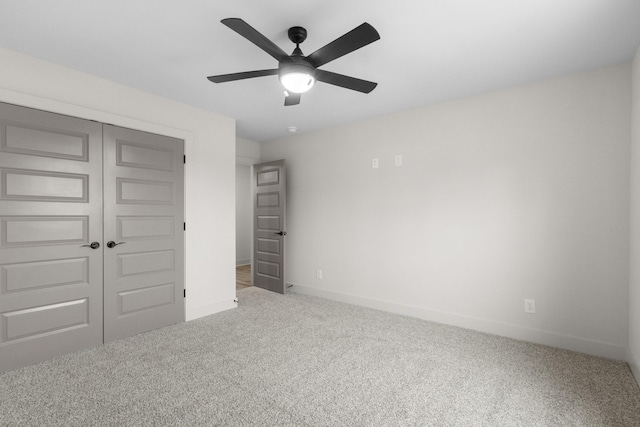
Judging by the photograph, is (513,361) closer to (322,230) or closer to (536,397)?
(536,397)

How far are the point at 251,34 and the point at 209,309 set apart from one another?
3191mm

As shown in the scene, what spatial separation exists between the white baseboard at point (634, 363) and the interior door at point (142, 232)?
4.07m

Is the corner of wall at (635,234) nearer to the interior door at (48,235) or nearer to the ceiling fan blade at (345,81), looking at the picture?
the ceiling fan blade at (345,81)

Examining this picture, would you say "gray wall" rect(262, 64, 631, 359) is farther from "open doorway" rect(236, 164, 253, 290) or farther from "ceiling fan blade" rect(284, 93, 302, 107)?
"open doorway" rect(236, 164, 253, 290)

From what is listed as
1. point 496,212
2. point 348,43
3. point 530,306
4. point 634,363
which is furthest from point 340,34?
point 634,363

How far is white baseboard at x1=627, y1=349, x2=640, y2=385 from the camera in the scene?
2.28 m

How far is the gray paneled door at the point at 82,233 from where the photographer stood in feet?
8.06

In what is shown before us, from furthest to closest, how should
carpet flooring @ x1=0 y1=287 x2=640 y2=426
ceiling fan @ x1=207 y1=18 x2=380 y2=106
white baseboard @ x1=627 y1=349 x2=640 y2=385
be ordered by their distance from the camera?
white baseboard @ x1=627 y1=349 x2=640 y2=385
carpet flooring @ x1=0 y1=287 x2=640 y2=426
ceiling fan @ x1=207 y1=18 x2=380 y2=106

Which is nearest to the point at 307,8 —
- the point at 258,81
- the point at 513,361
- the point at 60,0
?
the point at 258,81

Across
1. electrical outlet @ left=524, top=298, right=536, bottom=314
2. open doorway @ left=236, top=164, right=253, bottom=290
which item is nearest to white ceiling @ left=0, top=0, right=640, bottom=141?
electrical outlet @ left=524, top=298, right=536, bottom=314

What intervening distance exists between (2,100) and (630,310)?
5207 millimetres

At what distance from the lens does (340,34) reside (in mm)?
2174

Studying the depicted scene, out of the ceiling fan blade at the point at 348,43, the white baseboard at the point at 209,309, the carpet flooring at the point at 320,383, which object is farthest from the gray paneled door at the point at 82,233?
the ceiling fan blade at the point at 348,43

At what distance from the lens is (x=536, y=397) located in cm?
210
